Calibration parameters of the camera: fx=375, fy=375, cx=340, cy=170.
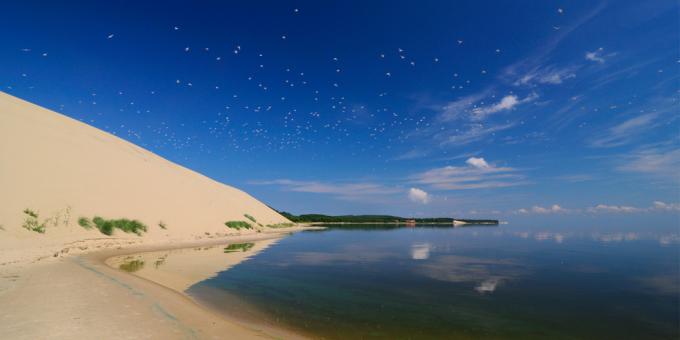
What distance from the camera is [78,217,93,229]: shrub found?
101 feet

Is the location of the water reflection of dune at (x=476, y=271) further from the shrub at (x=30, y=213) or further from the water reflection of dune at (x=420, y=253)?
the shrub at (x=30, y=213)

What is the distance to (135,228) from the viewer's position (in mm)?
36906

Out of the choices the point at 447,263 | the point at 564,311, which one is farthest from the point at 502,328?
the point at 447,263

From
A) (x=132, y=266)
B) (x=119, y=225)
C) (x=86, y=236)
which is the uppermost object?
(x=119, y=225)

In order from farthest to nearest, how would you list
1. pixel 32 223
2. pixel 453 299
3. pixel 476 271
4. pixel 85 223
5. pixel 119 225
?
pixel 119 225 → pixel 85 223 → pixel 32 223 → pixel 476 271 → pixel 453 299

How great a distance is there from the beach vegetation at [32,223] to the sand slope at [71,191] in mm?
316

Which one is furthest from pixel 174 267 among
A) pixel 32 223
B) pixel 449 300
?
pixel 449 300

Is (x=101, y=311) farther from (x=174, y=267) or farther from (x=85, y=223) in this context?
(x=85, y=223)

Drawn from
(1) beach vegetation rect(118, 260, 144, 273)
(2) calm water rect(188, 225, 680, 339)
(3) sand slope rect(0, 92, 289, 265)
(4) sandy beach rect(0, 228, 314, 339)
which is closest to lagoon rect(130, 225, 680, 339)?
(2) calm water rect(188, 225, 680, 339)

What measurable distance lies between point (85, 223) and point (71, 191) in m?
5.29

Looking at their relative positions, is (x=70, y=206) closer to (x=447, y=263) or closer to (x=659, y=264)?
(x=447, y=263)

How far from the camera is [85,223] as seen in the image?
3128 cm

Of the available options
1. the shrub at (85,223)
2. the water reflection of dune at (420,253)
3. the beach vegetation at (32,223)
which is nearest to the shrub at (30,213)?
the beach vegetation at (32,223)

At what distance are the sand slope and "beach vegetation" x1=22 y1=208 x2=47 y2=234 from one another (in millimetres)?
316
